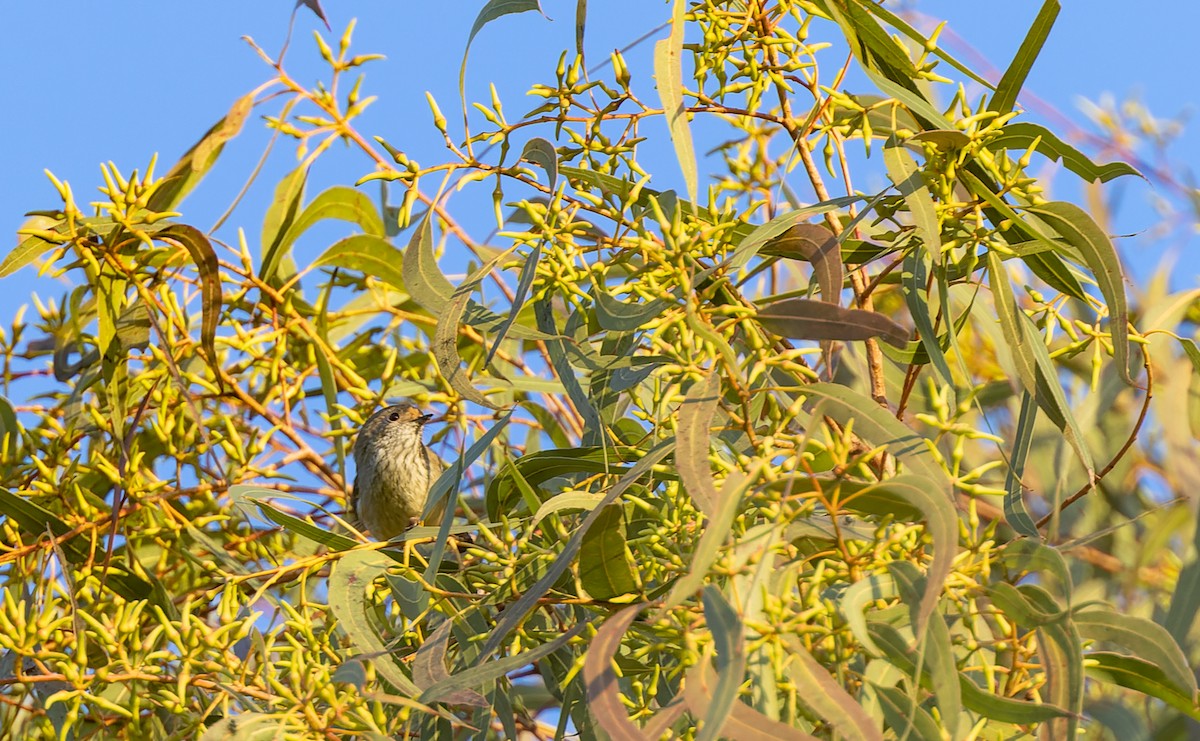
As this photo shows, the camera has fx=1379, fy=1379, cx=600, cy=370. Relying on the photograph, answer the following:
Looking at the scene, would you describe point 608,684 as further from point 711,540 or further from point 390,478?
point 390,478

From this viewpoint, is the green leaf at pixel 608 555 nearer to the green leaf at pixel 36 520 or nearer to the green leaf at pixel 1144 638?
the green leaf at pixel 1144 638

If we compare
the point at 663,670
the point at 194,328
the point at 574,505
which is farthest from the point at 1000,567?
the point at 194,328

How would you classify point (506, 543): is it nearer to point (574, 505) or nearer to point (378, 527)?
point (574, 505)

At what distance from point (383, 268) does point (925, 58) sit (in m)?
1.67

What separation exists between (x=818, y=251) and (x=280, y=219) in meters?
1.71

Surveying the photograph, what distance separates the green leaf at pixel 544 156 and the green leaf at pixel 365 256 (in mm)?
1321

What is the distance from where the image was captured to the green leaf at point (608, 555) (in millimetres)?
2170

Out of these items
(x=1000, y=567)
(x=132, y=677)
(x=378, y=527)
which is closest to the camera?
(x=1000, y=567)

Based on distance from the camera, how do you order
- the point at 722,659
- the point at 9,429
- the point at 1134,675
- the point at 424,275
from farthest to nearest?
the point at 9,429 → the point at 424,275 → the point at 1134,675 → the point at 722,659

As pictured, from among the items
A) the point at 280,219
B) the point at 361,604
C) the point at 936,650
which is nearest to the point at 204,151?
the point at 280,219

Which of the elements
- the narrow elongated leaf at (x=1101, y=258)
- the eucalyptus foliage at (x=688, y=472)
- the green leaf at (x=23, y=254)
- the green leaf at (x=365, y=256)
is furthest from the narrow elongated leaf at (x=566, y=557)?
the green leaf at (x=365, y=256)

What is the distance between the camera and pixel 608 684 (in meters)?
1.75

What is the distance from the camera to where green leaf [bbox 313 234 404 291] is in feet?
11.6

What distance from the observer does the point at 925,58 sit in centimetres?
239
